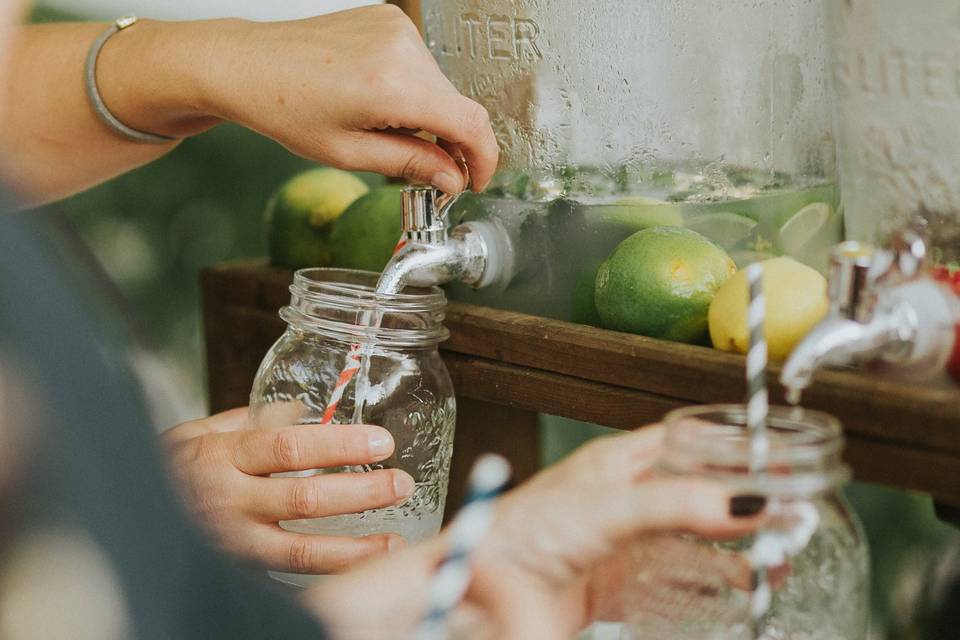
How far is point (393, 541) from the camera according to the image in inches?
26.2

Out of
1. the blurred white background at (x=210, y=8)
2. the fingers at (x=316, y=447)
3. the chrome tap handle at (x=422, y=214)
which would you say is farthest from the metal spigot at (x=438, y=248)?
the blurred white background at (x=210, y=8)

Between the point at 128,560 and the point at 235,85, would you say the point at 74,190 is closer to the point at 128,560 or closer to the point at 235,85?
the point at 235,85

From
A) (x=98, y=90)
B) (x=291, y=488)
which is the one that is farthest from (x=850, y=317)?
(x=98, y=90)

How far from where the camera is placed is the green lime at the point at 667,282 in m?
0.67

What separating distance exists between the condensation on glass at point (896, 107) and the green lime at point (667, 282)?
105 mm

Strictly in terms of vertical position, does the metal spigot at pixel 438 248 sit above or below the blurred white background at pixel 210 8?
→ below

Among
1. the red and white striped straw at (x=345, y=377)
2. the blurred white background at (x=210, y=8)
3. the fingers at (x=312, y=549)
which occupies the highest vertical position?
the blurred white background at (x=210, y=8)

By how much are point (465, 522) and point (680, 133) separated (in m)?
0.39

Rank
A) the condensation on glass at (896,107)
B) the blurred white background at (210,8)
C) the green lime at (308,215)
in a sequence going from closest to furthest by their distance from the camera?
1. the condensation on glass at (896,107)
2. the green lime at (308,215)
3. the blurred white background at (210,8)

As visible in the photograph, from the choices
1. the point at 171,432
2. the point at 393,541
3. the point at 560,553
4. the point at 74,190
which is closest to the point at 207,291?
the point at 74,190

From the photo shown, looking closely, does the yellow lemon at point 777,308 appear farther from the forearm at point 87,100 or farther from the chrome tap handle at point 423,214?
the forearm at point 87,100

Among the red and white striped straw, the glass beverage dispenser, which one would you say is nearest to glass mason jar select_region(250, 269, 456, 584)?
the red and white striped straw

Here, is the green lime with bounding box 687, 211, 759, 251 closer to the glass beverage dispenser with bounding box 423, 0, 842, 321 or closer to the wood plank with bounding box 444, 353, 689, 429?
the glass beverage dispenser with bounding box 423, 0, 842, 321

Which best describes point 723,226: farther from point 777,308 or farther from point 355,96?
point 355,96
